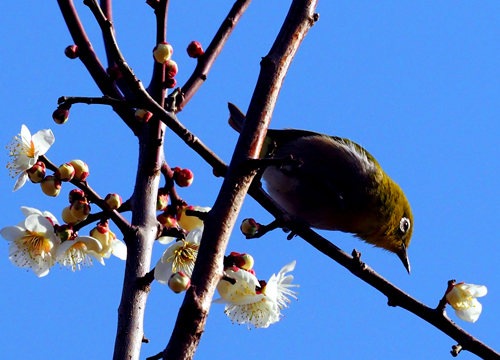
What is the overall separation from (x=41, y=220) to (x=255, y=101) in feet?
4.44

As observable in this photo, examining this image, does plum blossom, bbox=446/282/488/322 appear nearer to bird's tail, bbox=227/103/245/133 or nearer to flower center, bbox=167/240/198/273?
flower center, bbox=167/240/198/273

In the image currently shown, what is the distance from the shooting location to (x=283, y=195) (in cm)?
516

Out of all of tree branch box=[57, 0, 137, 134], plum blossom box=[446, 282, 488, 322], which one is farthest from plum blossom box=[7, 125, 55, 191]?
plum blossom box=[446, 282, 488, 322]

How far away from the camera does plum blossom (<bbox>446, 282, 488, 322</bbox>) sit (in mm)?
2961

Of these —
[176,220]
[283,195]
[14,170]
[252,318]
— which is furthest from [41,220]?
[283,195]

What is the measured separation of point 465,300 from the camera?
3.00 metres

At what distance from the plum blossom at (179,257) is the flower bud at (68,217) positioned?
20.6 inches

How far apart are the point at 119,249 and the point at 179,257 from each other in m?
0.40

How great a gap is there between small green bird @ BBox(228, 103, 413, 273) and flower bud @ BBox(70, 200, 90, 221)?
2419 mm

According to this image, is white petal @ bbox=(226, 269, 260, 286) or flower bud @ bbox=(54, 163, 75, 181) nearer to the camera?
white petal @ bbox=(226, 269, 260, 286)

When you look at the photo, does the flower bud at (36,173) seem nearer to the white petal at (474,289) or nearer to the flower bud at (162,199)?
the flower bud at (162,199)

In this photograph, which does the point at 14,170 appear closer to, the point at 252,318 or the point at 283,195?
the point at 252,318

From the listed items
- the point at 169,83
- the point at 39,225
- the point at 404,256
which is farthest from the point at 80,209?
the point at 404,256

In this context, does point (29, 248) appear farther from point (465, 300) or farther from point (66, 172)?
point (465, 300)
